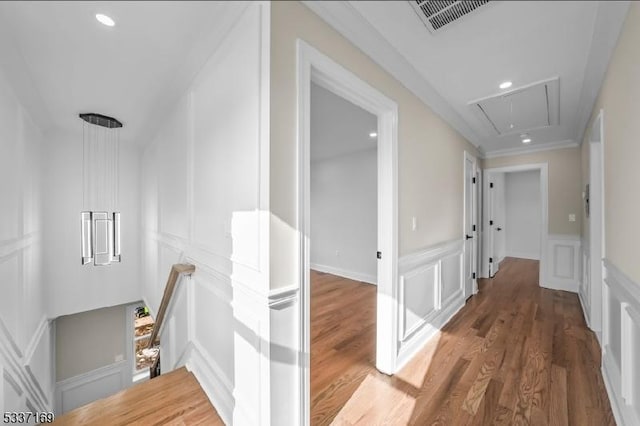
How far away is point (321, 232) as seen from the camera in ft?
19.3

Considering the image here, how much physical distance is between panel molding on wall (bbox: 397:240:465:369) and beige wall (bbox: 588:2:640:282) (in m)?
1.28

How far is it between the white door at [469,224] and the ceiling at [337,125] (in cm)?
153

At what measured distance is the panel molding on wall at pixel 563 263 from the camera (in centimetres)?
411

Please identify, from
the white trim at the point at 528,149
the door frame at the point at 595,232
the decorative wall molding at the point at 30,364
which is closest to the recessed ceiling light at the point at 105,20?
the decorative wall molding at the point at 30,364

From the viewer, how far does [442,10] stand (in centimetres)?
150

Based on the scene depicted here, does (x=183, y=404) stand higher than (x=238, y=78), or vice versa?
(x=238, y=78)

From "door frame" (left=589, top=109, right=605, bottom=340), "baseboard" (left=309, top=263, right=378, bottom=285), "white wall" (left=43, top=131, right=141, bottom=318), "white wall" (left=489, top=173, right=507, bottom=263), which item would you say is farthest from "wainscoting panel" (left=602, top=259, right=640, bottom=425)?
"white wall" (left=43, top=131, right=141, bottom=318)

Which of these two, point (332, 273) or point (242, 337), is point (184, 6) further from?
point (332, 273)

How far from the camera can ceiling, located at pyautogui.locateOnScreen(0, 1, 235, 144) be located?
146cm

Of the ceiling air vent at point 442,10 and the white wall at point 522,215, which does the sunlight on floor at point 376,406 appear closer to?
the ceiling air vent at point 442,10

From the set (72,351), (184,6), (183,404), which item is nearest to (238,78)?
(184,6)

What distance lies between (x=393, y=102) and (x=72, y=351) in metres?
6.35

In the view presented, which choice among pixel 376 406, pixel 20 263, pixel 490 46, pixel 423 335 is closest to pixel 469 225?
pixel 423 335

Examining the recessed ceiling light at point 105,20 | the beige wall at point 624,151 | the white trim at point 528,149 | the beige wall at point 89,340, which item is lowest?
the beige wall at point 89,340
